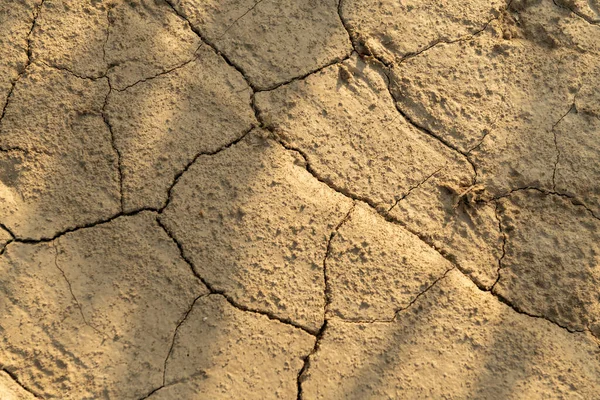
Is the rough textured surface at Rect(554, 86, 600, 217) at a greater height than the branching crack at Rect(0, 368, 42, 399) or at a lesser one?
greater

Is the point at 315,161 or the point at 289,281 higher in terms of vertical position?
the point at 315,161

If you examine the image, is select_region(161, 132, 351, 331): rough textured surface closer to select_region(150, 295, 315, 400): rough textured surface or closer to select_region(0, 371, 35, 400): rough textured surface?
select_region(150, 295, 315, 400): rough textured surface

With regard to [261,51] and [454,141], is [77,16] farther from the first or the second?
[454,141]

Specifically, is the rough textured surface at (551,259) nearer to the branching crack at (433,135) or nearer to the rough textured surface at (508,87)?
the rough textured surface at (508,87)

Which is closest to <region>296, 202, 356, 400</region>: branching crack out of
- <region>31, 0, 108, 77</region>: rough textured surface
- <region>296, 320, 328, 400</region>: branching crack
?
<region>296, 320, 328, 400</region>: branching crack

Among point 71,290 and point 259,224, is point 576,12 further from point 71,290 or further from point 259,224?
point 71,290

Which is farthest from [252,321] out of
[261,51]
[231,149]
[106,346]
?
[261,51]

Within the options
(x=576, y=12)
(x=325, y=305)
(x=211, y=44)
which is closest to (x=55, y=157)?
(x=211, y=44)
